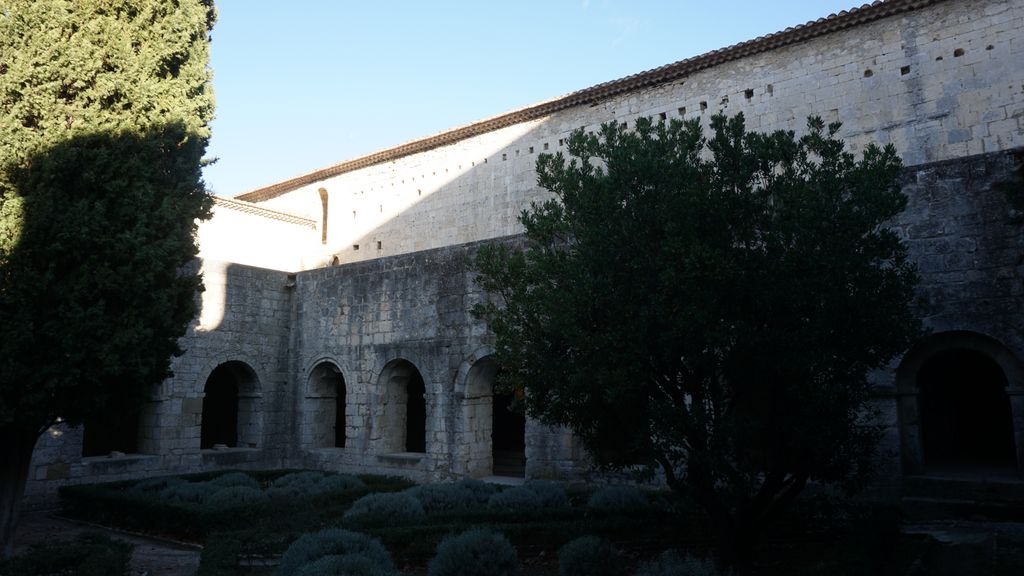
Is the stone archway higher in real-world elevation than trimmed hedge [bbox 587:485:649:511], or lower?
higher

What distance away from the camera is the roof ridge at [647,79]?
48.8 ft

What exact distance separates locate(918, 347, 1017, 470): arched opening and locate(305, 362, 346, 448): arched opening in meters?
11.2

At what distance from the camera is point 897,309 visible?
5.31m

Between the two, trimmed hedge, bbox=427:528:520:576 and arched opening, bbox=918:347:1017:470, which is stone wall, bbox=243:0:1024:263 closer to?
arched opening, bbox=918:347:1017:470

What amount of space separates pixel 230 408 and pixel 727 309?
44.9 feet

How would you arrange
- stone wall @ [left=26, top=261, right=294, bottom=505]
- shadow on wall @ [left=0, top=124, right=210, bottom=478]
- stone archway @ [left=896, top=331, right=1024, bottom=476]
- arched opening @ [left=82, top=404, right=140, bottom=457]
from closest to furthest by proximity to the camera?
1. shadow on wall @ [left=0, top=124, right=210, bottom=478]
2. stone archway @ [left=896, top=331, right=1024, bottom=476]
3. stone wall @ [left=26, top=261, right=294, bottom=505]
4. arched opening @ [left=82, top=404, right=140, bottom=457]

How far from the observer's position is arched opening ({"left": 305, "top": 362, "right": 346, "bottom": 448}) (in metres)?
14.5

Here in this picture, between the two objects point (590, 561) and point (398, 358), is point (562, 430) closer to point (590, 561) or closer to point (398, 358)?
point (398, 358)

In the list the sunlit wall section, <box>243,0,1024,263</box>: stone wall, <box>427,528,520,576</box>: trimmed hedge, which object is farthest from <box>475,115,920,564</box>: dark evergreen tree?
the sunlit wall section

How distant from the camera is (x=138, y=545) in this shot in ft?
27.6

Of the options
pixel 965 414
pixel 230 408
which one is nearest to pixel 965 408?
pixel 965 414

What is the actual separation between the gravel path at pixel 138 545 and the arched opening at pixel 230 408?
164 inches

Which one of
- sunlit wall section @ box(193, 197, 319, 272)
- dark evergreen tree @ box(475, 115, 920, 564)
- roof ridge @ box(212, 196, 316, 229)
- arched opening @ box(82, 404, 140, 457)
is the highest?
roof ridge @ box(212, 196, 316, 229)

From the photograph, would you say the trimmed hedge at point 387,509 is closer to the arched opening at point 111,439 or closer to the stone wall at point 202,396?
the stone wall at point 202,396
